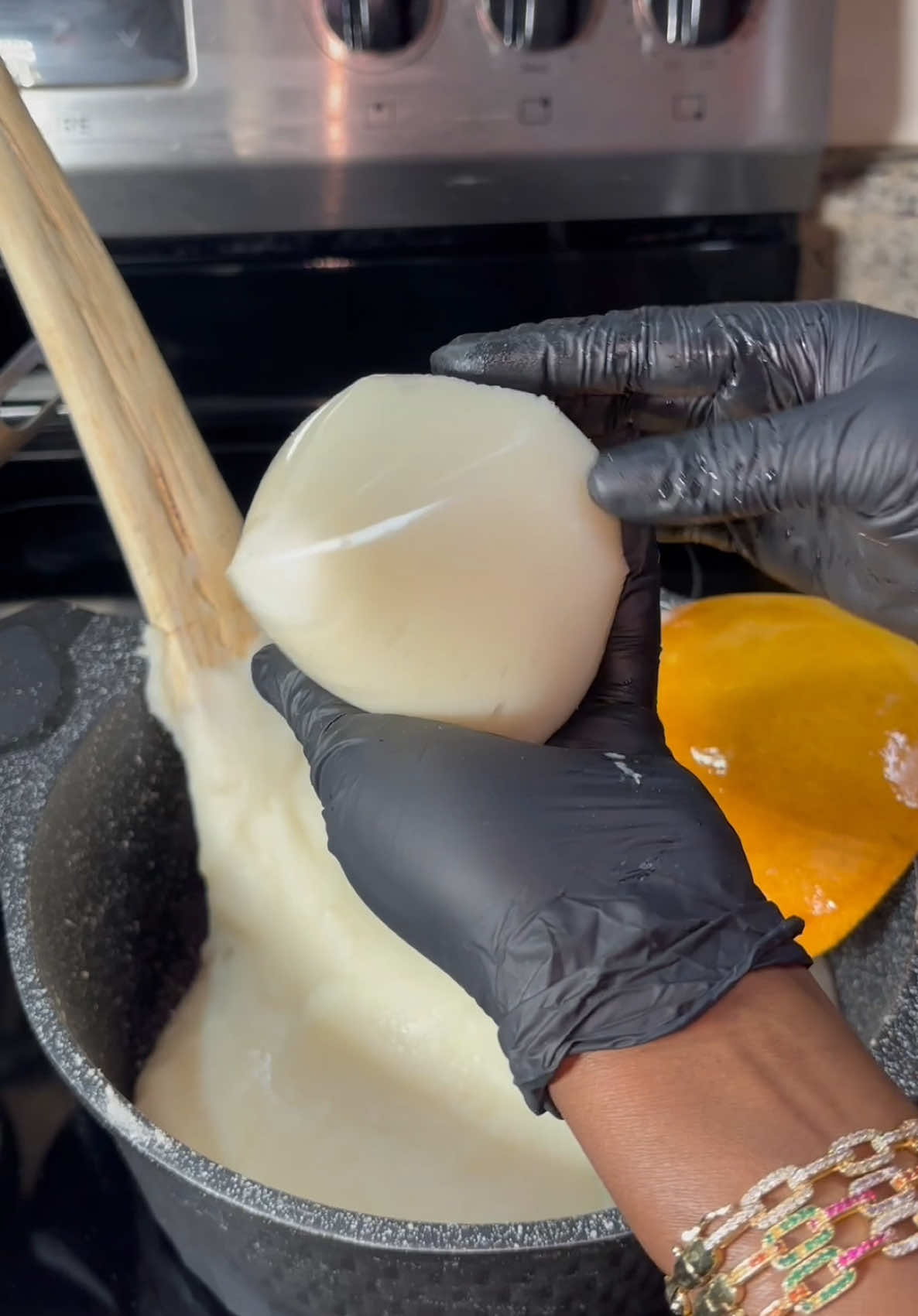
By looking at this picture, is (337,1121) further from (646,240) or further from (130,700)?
(646,240)

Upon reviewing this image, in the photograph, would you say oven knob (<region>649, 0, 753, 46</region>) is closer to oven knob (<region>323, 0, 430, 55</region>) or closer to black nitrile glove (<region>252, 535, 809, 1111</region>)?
oven knob (<region>323, 0, 430, 55</region>)

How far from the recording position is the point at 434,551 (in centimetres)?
51

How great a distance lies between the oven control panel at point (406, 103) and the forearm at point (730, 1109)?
58 cm

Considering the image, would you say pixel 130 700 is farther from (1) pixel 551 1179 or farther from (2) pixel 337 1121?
(1) pixel 551 1179

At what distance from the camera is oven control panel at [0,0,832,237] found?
71 cm

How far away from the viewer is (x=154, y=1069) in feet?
2.47

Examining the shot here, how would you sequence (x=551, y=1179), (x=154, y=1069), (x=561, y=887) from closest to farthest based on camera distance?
1. (x=561, y=887)
2. (x=551, y=1179)
3. (x=154, y=1069)

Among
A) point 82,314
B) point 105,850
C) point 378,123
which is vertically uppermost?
point 378,123

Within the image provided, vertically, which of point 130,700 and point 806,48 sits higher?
point 806,48

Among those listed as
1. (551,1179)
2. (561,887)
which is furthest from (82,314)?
(551,1179)

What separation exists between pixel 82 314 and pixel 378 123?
9.8 inches

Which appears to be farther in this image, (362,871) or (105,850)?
(105,850)

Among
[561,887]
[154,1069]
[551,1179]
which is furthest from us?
[154,1069]

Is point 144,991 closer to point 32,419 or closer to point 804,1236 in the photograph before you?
point 32,419
